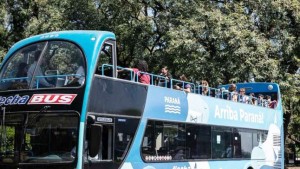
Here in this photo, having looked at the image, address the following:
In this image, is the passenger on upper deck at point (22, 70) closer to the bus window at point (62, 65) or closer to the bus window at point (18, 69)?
the bus window at point (18, 69)

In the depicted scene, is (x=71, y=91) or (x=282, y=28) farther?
(x=282, y=28)

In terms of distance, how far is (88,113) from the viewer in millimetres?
8609

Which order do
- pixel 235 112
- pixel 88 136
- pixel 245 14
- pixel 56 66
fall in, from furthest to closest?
1. pixel 245 14
2. pixel 235 112
3. pixel 56 66
4. pixel 88 136

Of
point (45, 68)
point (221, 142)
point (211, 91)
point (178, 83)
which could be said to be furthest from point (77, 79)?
point (211, 91)

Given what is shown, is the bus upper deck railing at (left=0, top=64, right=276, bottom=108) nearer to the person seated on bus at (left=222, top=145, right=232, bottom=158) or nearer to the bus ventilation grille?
the bus ventilation grille

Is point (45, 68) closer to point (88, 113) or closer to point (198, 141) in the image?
point (88, 113)

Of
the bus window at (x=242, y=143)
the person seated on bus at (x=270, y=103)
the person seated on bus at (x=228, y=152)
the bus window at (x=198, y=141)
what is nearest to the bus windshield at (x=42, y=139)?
the bus window at (x=198, y=141)

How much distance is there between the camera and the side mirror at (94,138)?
8.34 metres

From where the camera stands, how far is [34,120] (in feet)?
28.6

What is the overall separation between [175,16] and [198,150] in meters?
9.72

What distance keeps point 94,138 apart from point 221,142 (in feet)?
19.5

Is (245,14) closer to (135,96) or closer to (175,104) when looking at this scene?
(175,104)

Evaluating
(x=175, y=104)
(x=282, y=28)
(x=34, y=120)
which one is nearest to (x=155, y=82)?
(x=175, y=104)

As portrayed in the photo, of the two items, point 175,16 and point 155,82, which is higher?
point 175,16
